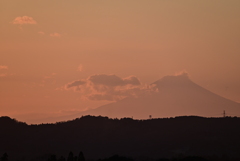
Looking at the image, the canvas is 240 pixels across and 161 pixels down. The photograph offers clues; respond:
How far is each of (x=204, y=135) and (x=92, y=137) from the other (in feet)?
81.7

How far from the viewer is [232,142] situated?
436ft

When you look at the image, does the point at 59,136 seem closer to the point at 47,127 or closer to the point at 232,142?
the point at 47,127

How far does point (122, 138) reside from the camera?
147 m

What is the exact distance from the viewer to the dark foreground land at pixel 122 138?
429 ft

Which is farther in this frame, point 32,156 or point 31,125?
point 31,125

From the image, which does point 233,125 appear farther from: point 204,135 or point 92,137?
point 92,137

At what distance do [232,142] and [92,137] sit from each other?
105 feet

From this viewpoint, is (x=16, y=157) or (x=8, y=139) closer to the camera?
(x=16, y=157)

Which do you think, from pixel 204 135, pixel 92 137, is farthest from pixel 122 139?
pixel 204 135

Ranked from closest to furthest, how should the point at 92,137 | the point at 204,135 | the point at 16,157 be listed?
the point at 16,157 < the point at 204,135 < the point at 92,137

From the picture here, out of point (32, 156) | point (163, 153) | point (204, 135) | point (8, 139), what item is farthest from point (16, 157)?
point (204, 135)

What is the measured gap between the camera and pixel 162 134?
478 feet

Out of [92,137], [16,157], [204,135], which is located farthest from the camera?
[92,137]

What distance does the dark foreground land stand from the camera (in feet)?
429
